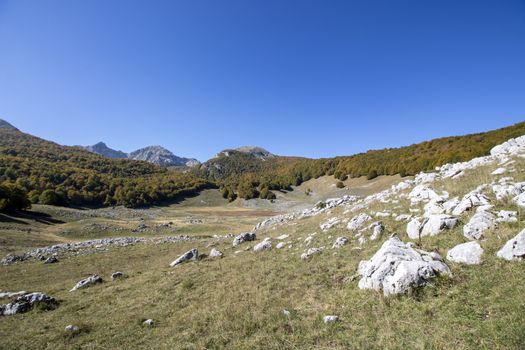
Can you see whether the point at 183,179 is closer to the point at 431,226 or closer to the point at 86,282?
the point at 86,282

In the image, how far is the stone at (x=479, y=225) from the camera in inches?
351

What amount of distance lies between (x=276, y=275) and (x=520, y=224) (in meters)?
9.50

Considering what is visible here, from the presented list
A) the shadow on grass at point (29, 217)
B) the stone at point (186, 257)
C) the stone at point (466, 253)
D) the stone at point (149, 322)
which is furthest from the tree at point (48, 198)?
the stone at point (466, 253)

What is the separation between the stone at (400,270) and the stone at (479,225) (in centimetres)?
189

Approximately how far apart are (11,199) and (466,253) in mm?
68116

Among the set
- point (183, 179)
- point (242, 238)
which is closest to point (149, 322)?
point (242, 238)

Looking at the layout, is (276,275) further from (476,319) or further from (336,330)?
(476,319)

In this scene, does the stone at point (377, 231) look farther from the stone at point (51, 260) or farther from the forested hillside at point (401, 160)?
the forested hillside at point (401, 160)

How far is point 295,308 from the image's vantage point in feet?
28.6

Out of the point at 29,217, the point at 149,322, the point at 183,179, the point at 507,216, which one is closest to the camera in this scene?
the point at 507,216

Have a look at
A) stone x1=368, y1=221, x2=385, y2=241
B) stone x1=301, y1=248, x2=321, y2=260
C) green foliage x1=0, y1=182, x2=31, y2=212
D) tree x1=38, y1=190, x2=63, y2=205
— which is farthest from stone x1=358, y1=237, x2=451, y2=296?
tree x1=38, y1=190, x2=63, y2=205

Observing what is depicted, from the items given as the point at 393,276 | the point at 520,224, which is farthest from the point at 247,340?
the point at 520,224

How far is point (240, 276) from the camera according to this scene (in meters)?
13.6

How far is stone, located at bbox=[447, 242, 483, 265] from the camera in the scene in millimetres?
7820
